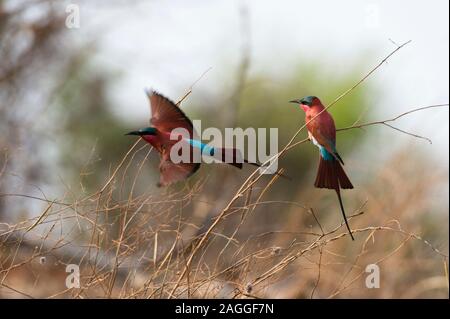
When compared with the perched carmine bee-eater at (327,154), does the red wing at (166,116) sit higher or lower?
higher

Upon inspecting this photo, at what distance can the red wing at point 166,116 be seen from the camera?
2.14m

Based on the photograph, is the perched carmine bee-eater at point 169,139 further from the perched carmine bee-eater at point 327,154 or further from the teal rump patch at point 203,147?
the perched carmine bee-eater at point 327,154

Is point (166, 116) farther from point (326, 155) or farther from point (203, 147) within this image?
point (326, 155)

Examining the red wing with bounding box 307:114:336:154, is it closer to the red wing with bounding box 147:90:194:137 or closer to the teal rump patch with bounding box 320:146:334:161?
the teal rump patch with bounding box 320:146:334:161

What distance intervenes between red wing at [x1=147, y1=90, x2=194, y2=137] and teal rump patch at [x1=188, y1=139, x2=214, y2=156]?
45mm

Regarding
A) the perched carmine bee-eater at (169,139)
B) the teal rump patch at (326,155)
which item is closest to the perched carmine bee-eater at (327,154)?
the teal rump patch at (326,155)

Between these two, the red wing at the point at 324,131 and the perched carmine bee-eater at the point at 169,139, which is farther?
the red wing at the point at 324,131

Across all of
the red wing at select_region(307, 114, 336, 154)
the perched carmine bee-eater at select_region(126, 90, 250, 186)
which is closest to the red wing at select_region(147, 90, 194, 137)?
the perched carmine bee-eater at select_region(126, 90, 250, 186)

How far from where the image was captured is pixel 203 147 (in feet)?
6.73

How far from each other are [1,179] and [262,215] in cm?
563

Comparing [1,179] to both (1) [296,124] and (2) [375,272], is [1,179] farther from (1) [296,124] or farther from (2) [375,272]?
(1) [296,124]

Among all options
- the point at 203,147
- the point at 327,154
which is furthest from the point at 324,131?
the point at 203,147
